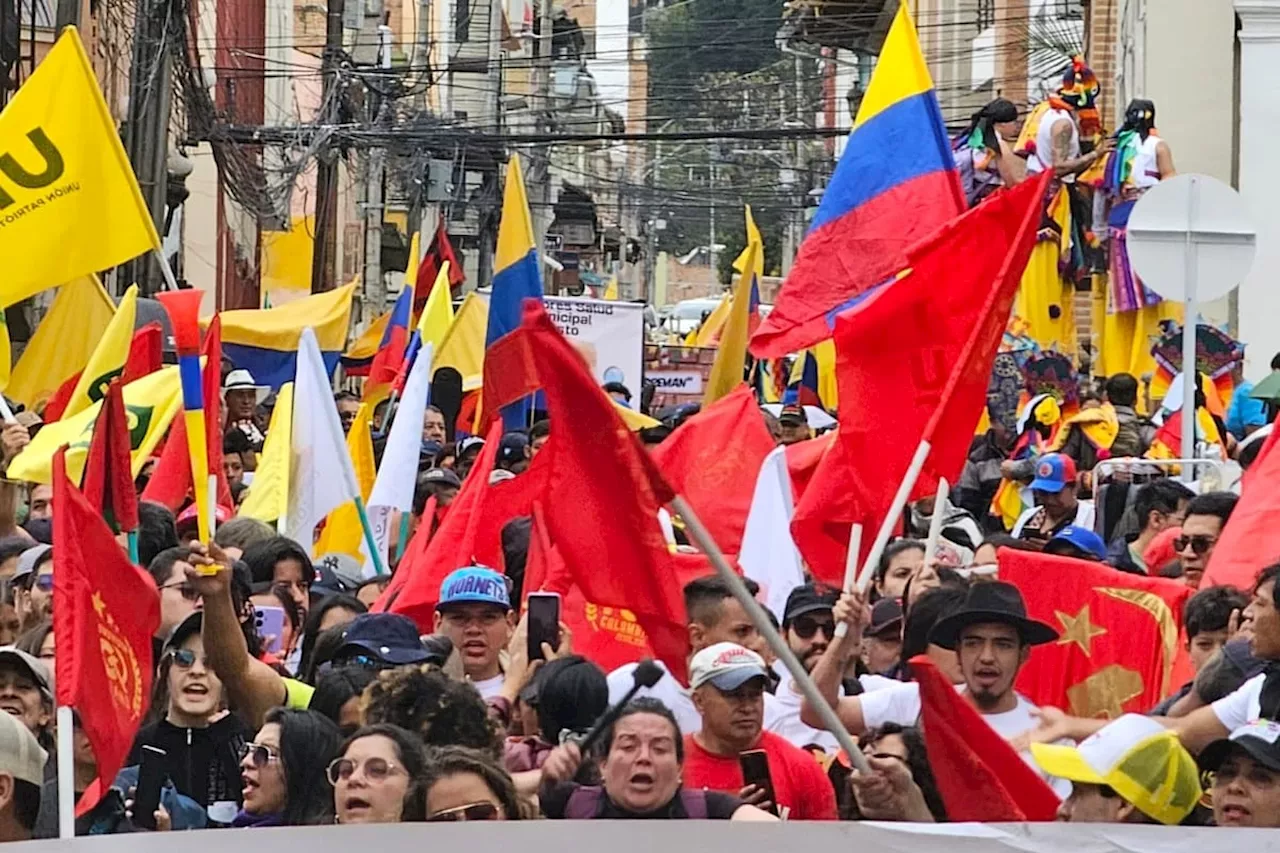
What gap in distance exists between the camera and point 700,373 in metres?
28.5

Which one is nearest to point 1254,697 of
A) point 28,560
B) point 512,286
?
point 28,560

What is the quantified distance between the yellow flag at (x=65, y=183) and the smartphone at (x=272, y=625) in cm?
265

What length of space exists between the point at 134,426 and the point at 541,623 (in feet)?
13.5

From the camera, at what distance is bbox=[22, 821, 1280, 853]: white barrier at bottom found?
349 centimetres

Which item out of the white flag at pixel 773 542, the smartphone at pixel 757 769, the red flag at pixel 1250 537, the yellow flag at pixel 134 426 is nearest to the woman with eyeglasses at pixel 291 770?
the smartphone at pixel 757 769

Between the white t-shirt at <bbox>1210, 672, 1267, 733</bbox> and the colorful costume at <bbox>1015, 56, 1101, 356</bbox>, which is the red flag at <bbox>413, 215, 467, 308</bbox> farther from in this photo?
the white t-shirt at <bbox>1210, 672, 1267, 733</bbox>

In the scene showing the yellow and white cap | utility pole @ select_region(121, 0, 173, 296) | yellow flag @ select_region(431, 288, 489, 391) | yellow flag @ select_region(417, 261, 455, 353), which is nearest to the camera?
the yellow and white cap

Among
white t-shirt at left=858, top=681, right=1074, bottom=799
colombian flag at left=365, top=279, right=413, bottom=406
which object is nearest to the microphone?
white t-shirt at left=858, top=681, right=1074, bottom=799

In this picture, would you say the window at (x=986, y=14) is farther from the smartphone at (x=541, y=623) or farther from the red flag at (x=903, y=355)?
the smartphone at (x=541, y=623)

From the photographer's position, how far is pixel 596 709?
6660 millimetres

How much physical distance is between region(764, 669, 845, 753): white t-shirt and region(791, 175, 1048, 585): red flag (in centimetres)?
67

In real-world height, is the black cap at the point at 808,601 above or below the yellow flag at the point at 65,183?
below

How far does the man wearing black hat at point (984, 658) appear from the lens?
7.10 meters

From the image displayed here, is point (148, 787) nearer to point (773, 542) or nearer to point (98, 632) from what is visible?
point (98, 632)
